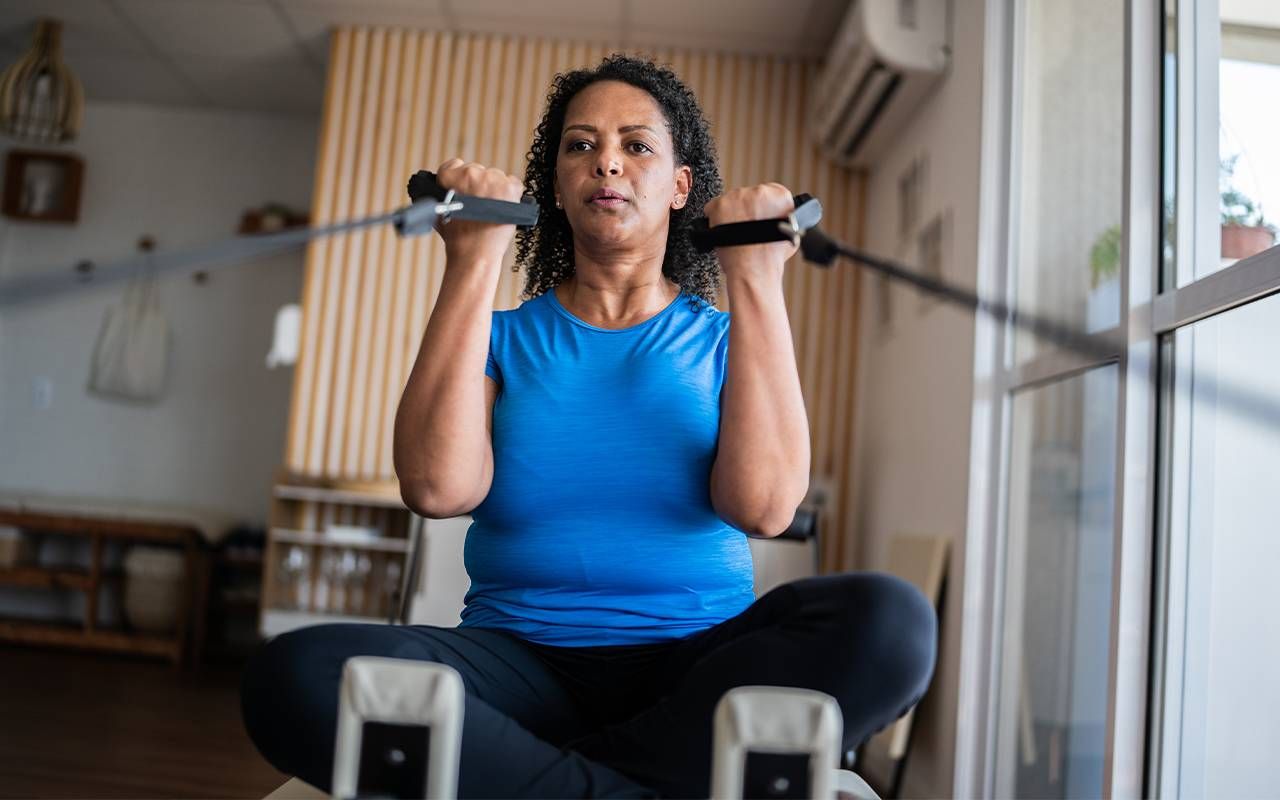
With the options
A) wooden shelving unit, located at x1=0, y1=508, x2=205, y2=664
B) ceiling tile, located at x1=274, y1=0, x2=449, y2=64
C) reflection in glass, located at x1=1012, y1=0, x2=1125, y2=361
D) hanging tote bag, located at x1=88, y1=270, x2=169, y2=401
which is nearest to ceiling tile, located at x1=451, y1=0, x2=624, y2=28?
ceiling tile, located at x1=274, y1=0, x2=449, y2=64

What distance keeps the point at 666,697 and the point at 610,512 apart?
224 mm

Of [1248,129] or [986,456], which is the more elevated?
[1248,129]

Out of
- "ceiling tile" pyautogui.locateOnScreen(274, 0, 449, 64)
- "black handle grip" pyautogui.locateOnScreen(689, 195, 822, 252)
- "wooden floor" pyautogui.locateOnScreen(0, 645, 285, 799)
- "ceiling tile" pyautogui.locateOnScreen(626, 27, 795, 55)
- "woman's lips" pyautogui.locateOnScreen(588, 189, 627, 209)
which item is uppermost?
"ceiling tile" pyautogui.locateOnScreen(274, 0, 449, 64)

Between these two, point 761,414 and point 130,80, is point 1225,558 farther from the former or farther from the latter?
point 130,80

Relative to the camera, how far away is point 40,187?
5371 millimetres

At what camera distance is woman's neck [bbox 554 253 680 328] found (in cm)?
135

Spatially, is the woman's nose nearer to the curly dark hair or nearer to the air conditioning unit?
the curly dark hair

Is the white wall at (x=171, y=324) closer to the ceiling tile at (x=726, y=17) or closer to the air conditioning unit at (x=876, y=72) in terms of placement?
the ceiling tile at (x=726, y=17)

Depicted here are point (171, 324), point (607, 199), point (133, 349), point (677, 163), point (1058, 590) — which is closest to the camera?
point (607, 199)

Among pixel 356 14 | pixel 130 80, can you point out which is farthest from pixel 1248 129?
pixel 130 80

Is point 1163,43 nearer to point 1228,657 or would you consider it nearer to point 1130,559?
point 1130,559

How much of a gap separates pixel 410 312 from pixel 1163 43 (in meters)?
3.06

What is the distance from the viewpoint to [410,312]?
4.41m

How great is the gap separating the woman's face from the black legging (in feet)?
1.61
